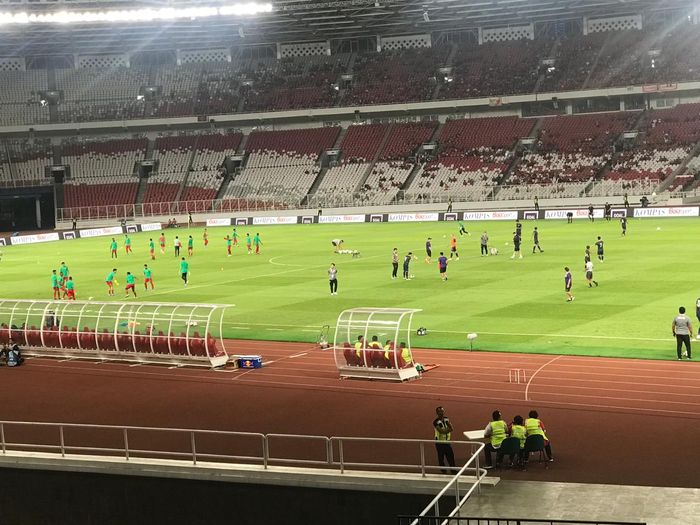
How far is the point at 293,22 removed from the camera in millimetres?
102188

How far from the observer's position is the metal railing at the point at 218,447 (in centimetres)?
1911

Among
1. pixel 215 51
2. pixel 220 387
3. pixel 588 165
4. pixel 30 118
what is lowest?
pixel 220 387

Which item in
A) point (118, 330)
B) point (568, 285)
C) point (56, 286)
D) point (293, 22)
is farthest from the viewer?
point (293, 22)

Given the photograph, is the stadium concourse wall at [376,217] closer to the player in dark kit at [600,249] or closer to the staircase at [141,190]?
the staircase at [141,190]

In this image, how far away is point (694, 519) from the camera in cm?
1516

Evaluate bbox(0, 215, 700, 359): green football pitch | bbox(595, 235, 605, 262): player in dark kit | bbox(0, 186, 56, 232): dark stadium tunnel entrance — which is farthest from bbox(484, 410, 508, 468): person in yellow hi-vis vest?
bbox(0, 186, 56, 232): dark stadium tunnel entrance

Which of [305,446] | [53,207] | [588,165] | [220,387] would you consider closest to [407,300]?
[220,387]

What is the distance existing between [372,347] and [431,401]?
384cm

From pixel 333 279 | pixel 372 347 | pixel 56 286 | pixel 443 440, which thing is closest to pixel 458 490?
pixel 443 440

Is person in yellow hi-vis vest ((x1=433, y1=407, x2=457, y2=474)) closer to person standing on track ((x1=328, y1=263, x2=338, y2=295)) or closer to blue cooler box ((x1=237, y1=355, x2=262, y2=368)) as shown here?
blue cooler box ((x1=237, y1=355, x2=262, y2=368))

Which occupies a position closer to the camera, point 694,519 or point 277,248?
point 694,519

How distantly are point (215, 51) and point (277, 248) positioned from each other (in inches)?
2273

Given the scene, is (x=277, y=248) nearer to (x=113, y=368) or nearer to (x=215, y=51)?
(x=113, y=368)

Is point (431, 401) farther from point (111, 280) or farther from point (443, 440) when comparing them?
point (111, 280)
